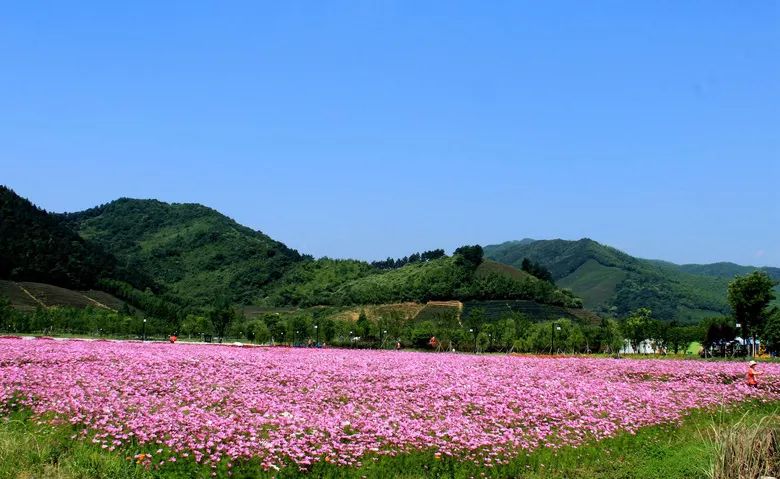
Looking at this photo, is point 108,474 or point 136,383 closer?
point 108,474

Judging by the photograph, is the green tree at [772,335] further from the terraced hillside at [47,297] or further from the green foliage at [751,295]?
the terraced hillside at [47,297]

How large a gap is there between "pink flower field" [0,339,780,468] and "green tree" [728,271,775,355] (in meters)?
28.5

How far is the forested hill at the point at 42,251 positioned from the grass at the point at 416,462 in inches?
5166

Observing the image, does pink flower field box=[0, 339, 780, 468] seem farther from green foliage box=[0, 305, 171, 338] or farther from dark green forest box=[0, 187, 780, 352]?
green foliage box=[0, 305, 171, 338]

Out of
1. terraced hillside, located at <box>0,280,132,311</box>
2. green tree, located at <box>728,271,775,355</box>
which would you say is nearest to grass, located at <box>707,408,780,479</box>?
green tree, located at <box>728,271,775,355</box>

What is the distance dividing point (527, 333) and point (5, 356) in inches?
2532

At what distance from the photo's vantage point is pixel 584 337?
78.1 meters

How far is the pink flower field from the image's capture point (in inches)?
482

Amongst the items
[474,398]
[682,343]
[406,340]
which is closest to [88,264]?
[406,340]

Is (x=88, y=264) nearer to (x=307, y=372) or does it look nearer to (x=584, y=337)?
(x=584, y=337)

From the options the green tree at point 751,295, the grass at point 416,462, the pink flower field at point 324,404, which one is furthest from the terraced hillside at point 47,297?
the grass at point 416,462

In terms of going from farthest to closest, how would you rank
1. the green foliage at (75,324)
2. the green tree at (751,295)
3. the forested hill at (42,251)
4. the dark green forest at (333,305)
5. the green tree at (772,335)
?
the forested hill at (42,251) → the dark green forest at (333,305) → the green foliage at (75,324) → the green tree at (772,335) → the green tree at (751,295)

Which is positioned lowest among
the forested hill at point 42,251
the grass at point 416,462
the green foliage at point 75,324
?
the grass at point 416,462

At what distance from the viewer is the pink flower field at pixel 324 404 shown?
12.2 m
